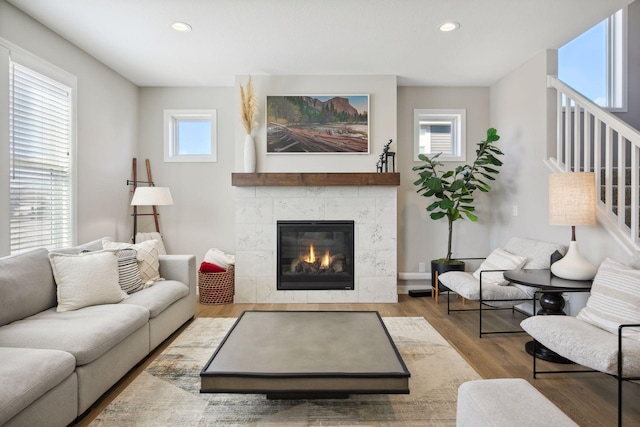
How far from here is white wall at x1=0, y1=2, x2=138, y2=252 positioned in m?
3.10

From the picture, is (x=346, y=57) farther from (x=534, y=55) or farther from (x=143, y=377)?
(x=143, y=377)

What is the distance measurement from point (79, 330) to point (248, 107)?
9.68ft

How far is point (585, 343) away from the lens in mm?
1940

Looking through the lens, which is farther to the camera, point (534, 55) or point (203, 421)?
point (534, 55)

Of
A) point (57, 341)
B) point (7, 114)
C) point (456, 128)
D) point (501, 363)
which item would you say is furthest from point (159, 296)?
point (456, 128)

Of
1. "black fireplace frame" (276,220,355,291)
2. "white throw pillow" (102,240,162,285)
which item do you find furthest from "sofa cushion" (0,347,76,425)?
"black fireplace frame" (276,220,355,291)

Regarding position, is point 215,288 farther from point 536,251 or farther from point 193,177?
point 536,251

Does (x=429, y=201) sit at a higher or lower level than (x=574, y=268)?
higher

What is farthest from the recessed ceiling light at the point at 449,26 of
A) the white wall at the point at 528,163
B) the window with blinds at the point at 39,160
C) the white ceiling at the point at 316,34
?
the window with blinds at the point at 39,160

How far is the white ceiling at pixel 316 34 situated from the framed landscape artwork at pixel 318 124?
0.34 metres

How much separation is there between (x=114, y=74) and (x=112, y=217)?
1664mm

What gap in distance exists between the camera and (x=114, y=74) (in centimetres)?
421

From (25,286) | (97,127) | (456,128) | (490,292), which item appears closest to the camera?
(25,286)

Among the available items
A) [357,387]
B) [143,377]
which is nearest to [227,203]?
[143,377]
